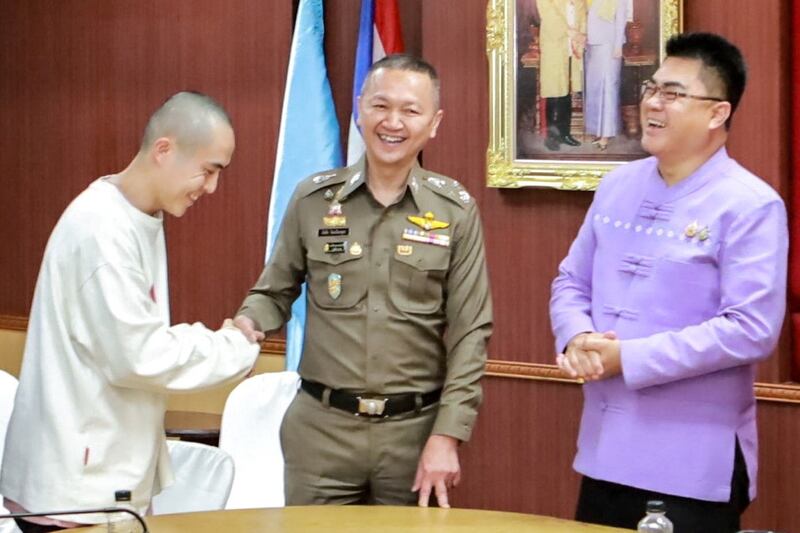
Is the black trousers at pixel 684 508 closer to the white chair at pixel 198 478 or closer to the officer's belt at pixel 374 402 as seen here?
the officer's belt at pixel 374 402

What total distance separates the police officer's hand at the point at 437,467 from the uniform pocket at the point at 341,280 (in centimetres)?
40

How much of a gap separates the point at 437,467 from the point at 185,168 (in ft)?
2.93

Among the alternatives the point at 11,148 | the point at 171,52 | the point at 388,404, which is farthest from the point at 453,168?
the point at 11,148

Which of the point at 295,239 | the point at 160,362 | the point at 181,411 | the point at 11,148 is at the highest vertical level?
the point at 11,148

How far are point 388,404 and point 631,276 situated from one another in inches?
25.7

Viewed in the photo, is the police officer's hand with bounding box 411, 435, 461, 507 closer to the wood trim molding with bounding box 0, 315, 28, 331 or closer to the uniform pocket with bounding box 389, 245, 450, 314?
the uniform pocket with bounding box 389, 245, 450, 314

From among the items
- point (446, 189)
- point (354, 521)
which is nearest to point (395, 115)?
point (446, 189)

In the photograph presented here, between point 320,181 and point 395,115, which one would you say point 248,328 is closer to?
point 320,181

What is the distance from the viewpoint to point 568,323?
11.4ft

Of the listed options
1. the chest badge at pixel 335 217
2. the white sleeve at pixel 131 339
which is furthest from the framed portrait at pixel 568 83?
the white sleeve at pixel 131 339

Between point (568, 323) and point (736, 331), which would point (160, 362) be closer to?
point (568, 323)

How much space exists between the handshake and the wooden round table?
1.80 feet

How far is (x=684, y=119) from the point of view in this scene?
3385 millimetres

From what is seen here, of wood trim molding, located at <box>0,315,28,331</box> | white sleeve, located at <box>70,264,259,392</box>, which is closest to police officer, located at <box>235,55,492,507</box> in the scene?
white sleeve, located at <box>70,264,259,392</box>
